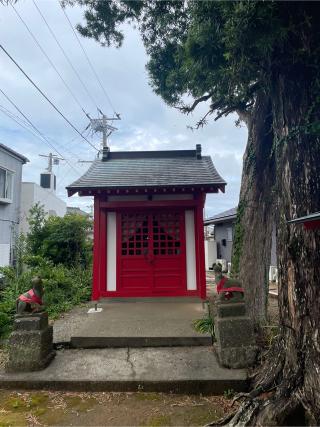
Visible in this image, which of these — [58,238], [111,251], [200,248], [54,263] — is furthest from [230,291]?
[54,263]

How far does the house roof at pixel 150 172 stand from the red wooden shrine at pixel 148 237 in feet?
0.15

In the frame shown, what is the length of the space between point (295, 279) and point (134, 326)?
9.07 ft

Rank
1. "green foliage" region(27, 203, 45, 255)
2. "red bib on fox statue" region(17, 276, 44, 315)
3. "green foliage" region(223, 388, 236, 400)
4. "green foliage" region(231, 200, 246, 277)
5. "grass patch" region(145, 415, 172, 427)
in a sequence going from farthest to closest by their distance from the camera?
"green foliage" region(27, 203, 45, 255) < "green foliage" region(231, 200, 246, 277) < "red bib on fox statue" region(17, 276, 44, 315) < "green foliage" region(223, 388, 236, 400) < "grass patch" region(145, 415, 172, 427)

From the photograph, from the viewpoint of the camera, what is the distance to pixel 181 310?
530 cm

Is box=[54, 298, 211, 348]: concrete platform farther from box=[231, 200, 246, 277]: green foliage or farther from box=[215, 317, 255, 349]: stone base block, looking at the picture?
box=[231, 200, 246, 277]: green foliage

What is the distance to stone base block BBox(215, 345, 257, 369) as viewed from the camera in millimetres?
3182

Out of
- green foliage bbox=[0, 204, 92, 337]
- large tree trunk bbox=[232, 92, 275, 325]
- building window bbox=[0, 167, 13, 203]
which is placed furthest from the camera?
building window bbox=[0, 167, 13, 203]

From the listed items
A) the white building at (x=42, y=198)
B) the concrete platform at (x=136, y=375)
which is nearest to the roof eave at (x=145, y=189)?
the concrete platform at (x=136, y=375)

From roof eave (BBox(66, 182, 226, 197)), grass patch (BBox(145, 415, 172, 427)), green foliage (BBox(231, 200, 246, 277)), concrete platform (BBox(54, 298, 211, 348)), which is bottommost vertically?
grass patch (BBox(145, 415, 172, 427))

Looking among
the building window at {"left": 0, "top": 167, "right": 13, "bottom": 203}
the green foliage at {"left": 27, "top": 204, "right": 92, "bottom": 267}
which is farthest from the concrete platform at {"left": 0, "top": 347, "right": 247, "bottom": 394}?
the building window at {"left": 0, "top": 167, "right": 13, "bottom": 203}

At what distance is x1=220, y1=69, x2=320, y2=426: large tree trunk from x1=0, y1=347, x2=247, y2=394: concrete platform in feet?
1.64

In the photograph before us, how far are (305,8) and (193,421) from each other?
4211 mm

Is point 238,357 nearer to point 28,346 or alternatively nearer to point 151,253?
point 28,346

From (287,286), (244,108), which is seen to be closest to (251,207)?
(244,108)
